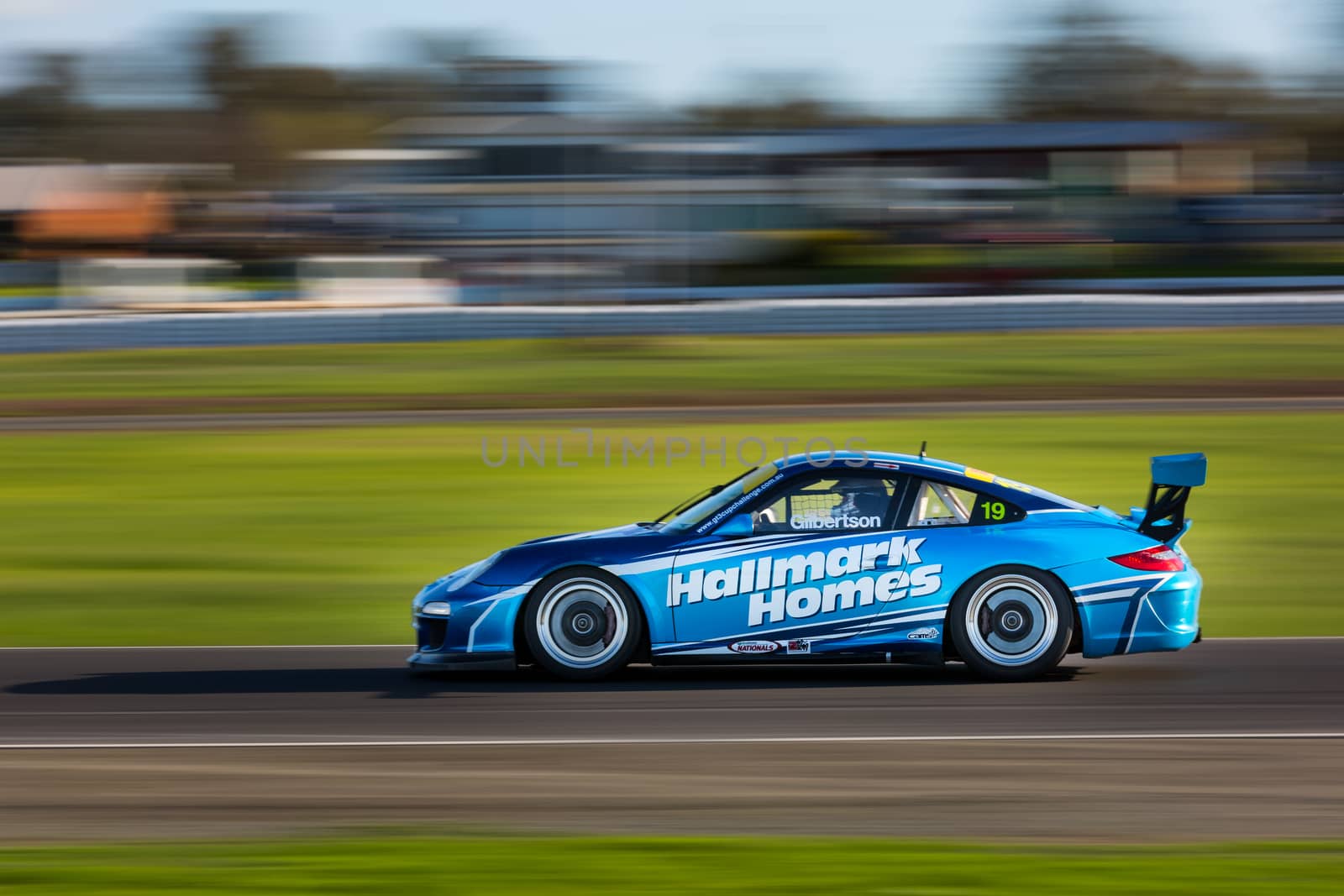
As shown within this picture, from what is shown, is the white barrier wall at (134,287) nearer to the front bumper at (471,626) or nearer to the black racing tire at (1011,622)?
the front bumper at (471,626)

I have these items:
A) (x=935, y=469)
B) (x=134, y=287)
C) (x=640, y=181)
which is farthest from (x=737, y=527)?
(x=640, y=181)

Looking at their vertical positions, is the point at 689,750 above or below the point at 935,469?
below

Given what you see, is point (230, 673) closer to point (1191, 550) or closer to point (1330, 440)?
point (1191, 550)

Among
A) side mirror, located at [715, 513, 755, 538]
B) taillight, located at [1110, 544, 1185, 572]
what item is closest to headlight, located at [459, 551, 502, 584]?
side mirror, located at [715, 513, 755, 538]

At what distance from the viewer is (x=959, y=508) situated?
27.3 ft

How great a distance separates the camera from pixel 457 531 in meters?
14.5

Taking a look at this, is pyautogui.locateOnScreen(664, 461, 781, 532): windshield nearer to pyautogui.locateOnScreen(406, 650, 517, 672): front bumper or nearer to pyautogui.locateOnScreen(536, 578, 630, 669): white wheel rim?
pyautogui.locateOnScreen(536, 578, 630, 669): white wheel rim

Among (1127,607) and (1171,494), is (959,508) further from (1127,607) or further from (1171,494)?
(1171,494)

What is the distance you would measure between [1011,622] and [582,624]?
212 cm

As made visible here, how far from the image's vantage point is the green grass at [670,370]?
25109 mm

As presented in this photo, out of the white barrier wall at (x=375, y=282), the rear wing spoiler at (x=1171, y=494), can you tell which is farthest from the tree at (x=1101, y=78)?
the rear wing spoiler at (x=1171, y=494)

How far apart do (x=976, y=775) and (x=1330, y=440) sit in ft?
48.3

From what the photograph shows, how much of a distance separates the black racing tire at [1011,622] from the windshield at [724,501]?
1111 millimetres

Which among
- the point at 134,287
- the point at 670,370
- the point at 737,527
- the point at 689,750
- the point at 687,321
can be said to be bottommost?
the point at 689,750
